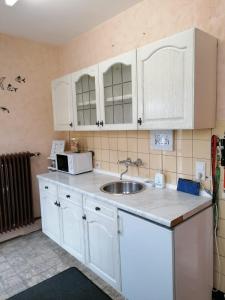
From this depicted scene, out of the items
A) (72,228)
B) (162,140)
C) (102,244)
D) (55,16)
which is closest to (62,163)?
(72,228)

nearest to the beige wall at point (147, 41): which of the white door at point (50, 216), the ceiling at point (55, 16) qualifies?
the ceiling at point (55, 16)

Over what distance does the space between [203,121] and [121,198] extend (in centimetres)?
82

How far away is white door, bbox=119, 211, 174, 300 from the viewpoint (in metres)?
1.39

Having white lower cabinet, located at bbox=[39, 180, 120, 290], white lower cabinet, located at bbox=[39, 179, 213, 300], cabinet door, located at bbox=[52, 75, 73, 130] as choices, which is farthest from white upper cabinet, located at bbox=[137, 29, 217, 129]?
cabinet door, located at bbox=[52, 75, 73, 130]

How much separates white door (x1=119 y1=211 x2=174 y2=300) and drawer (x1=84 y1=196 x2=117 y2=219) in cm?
9

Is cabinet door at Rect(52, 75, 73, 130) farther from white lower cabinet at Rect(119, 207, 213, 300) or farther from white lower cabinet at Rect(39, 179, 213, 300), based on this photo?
white lower cabinet at Rect(119, 207, 213, 300)

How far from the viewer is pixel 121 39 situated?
2.25 meters

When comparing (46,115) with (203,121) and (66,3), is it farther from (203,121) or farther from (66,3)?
(203,121)

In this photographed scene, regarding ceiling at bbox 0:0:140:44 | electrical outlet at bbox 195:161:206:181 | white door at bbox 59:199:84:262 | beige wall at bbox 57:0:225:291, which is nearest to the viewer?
beige wall at bbox 57:0:225:291

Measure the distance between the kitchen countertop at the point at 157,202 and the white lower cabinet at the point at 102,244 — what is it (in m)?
0.13

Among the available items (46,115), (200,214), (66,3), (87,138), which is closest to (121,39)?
(66,3)

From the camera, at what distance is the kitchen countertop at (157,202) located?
4.67 ft

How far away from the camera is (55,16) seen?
7.34 ft

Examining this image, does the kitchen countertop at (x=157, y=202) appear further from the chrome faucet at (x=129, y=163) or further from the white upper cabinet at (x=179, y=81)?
the white upper cabinet at (x=179, y=81)
